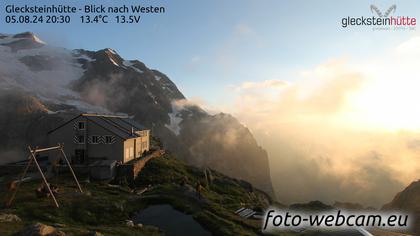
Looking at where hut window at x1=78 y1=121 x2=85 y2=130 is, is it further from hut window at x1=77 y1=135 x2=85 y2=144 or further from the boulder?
the boulder

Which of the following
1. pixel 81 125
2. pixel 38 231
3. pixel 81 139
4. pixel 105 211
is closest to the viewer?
pixel 38 231

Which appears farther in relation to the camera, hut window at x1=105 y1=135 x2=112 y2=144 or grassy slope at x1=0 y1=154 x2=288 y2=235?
hut window at x1=105 y1=135 x2=112 y2=144

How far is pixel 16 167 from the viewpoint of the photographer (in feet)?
185

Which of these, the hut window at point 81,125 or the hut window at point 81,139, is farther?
the hut window at point 81,125

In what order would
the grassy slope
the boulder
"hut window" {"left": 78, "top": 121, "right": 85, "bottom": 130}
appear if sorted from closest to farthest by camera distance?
the boulder → the grassy slope → "hut window" {"left": 78, "top": 121, "right": 85, "bottom": 130}

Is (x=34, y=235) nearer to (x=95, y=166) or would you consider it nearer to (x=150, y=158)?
(x=95, y=166)

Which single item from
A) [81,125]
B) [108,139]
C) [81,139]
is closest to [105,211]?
[108,139]

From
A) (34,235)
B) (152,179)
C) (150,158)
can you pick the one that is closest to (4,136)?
(150,158)

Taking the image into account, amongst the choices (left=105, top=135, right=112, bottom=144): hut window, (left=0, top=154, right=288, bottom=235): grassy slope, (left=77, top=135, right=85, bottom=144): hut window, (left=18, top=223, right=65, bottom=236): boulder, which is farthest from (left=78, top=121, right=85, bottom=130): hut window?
(left=18, top=223, right=65, bottom=236): boulder

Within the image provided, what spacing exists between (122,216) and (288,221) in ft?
57.3

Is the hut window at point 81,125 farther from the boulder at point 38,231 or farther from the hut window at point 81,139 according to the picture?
the boulder at point 38,231

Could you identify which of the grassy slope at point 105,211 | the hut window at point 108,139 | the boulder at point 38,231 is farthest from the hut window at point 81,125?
the boulder at point 38,231

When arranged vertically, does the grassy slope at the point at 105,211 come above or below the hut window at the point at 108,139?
below

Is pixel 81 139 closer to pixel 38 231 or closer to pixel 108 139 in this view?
pixel 108 139
